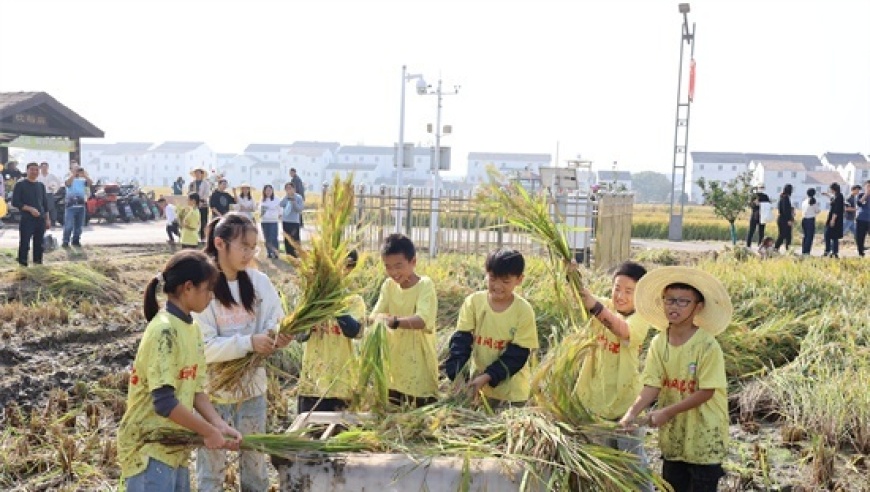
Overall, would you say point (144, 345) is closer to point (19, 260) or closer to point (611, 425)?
point (611, 425)

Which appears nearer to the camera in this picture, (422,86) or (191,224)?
(191,224)

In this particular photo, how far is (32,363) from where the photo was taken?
23.3 ft

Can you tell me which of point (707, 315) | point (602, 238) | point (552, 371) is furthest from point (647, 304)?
point (602, 238)

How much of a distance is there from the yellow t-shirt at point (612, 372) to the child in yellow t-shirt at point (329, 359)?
118 cm

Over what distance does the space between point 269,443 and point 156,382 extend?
18.6 inches

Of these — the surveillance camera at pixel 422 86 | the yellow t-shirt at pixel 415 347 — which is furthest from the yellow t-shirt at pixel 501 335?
the surveillance camera at pixel 422 86

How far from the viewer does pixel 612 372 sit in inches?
161

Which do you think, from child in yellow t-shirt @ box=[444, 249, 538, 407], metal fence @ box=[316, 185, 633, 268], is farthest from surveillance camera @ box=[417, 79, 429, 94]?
child in yellow t-shirt @ box=[444, 249, 538, 407]

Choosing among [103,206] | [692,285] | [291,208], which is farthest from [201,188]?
[692,285]

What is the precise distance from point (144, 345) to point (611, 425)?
72.9 inches

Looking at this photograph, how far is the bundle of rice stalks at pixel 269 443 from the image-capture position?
3156 mm

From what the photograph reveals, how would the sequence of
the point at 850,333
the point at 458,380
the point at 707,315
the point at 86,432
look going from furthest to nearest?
the point at 850,333 → the point at 86,432 → the point at 458,380 → the point at 707,315

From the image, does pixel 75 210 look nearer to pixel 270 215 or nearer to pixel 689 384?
pixel 270 215

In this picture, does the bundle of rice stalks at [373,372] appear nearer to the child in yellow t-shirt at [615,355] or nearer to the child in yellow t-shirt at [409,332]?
the child in yellow t-shirt at [409,332]
